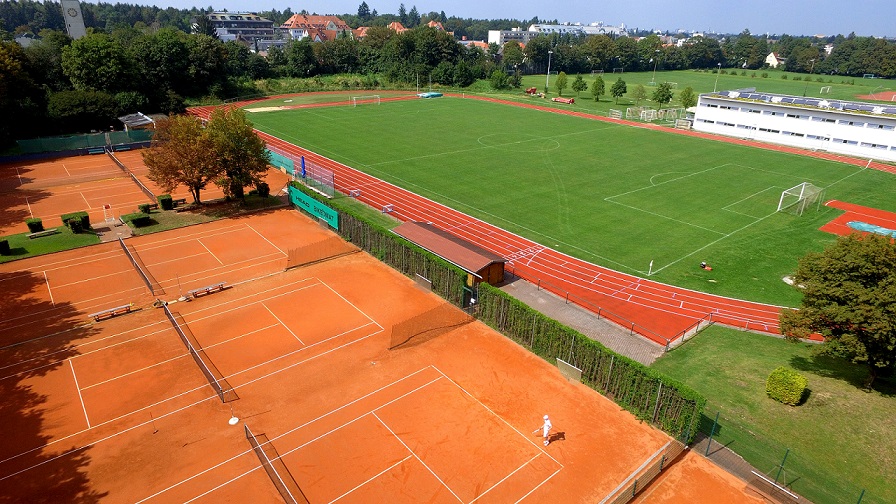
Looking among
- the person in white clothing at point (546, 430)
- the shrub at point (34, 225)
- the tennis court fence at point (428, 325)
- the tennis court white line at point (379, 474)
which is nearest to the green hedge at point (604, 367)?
the tennis court fence at point (428, 325)

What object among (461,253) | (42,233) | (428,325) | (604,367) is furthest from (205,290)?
(604,367)

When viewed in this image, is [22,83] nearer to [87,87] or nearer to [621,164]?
[87,87]

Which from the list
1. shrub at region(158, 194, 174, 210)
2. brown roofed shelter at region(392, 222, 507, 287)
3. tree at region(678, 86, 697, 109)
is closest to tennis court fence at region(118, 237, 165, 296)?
shrub at region(158, 194, 174, 210)

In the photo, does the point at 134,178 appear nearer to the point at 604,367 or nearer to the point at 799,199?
the point at 604,367

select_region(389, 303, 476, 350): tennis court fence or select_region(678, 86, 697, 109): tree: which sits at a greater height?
select_region(678, 86, 697, 109): tree

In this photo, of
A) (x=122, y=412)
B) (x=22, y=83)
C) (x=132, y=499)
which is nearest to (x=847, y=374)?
(x=132, y=499)

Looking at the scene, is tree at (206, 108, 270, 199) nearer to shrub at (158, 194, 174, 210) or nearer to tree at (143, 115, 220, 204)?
tree at (143, 115, 220, 204)

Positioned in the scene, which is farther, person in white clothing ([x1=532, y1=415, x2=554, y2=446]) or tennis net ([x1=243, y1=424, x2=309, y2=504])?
person in white clothing ([x1=532, y1=415, x2=554, y2=446])
